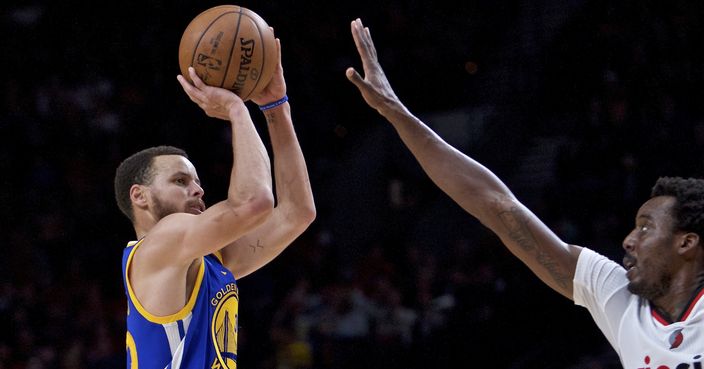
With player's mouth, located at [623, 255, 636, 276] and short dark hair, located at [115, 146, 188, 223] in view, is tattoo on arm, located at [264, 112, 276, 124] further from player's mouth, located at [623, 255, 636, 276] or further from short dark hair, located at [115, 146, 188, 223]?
player's mouth, located at [623, 255, 636, 276]

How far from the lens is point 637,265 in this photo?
9.73 ft

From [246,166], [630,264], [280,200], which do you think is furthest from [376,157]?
[630,264]

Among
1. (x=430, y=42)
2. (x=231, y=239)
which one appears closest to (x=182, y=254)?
(x=231, y=239)

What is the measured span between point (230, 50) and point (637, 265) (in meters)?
1.59

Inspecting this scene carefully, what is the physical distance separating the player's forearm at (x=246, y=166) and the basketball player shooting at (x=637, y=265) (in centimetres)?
56

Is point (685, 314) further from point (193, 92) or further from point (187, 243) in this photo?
point (193, 92)

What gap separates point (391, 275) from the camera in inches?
340

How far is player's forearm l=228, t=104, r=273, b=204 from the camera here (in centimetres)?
326

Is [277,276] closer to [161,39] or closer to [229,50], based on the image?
[161,39]

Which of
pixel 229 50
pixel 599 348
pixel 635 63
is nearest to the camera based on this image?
pixel 229 50

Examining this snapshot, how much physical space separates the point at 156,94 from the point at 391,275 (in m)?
3.73

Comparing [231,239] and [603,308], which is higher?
[231,239]

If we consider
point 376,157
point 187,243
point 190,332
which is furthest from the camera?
point 376,157

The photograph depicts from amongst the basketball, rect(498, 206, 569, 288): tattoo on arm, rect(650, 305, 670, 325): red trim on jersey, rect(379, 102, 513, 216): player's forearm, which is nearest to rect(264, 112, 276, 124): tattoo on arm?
the basketball
